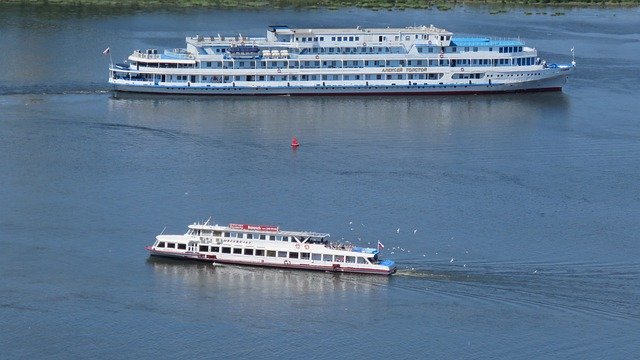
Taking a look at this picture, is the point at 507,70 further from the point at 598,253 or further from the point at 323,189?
the point at 598,253

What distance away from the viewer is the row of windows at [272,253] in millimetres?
35688

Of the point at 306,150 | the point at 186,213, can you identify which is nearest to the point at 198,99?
the point at 306,150

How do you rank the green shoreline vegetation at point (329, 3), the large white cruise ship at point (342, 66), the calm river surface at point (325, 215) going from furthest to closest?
the green shoreline vegetation at point (329, 3) < the large white cruise ship at point (342, 66) < the calm river surface at point (325, 215)

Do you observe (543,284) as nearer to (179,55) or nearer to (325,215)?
(325,215)

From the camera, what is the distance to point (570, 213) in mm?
41156

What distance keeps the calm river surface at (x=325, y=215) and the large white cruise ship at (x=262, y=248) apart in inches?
14.5

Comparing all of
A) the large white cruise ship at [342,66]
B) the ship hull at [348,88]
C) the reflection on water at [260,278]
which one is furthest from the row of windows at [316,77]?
the reflection on water at [260,278]

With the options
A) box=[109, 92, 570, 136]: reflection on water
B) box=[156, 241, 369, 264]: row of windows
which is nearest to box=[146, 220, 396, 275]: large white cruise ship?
box=[156, 241, 369, 264]: row of windows

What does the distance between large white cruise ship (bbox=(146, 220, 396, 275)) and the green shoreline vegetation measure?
52.7 metres

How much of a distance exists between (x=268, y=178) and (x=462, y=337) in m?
14.3

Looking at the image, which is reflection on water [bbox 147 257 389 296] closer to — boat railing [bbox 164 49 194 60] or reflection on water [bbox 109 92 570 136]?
reflection on water [bbox 109 92 570 136]

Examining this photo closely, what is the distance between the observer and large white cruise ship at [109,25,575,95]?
199 feet

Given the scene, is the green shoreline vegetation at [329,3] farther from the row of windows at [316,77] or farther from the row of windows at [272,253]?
the row of windows at [272,253]

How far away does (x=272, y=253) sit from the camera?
3612 centimetres
